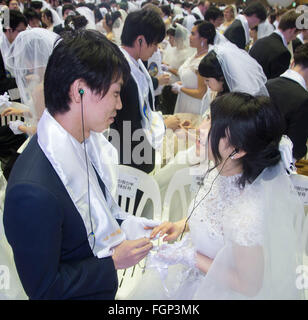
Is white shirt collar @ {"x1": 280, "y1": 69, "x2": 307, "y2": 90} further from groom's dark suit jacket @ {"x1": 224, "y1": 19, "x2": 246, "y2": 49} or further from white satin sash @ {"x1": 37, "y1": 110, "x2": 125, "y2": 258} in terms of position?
groom's dark suit jacket @ {"x1": 224, "y1": 19, "x2": 246, "y2": 49}

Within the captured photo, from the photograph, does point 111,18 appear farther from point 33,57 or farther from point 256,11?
point 33,57

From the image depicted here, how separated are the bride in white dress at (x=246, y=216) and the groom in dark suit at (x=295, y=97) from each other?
873mm

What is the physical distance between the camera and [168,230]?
134cm

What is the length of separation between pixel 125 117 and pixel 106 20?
424 centimetres

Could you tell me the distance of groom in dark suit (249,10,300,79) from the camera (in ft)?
9.48

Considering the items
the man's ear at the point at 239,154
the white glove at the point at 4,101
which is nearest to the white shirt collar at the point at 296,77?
the man's ear at the point at 239,154

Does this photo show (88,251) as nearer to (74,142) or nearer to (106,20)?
(74,142)

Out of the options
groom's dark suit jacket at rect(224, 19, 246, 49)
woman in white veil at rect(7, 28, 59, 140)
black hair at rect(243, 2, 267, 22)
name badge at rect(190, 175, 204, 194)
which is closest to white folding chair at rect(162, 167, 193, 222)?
name badge at rect(190, 175, 204, 194)

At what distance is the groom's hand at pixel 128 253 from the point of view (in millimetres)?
1049

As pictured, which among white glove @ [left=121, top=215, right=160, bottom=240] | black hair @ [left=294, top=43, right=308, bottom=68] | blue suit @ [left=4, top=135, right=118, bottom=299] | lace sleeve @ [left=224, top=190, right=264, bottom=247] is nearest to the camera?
blue suit @ [left=4, top=135, right=118, bottom=299]

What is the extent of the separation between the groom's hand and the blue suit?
0.08 m

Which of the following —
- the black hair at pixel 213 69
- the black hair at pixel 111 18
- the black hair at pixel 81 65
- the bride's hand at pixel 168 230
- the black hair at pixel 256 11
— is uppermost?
the black hair at pixel 81 65

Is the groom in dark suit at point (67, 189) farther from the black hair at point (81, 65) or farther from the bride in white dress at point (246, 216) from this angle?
the bride in white dress at point (246, 216)

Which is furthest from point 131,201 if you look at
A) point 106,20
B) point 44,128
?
point 106,20
